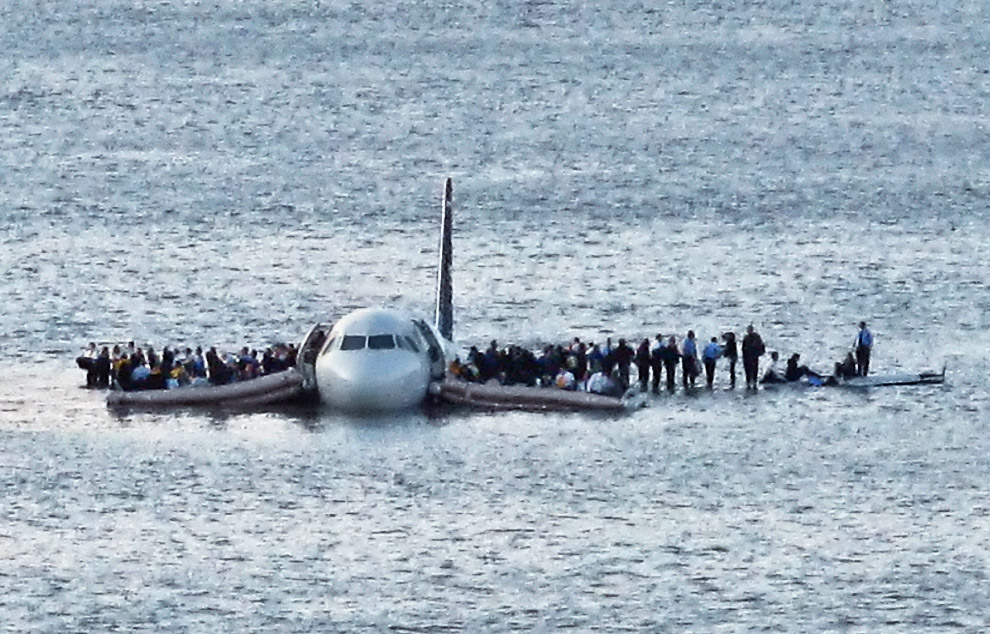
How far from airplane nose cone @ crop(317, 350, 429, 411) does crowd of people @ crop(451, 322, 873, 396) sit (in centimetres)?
329

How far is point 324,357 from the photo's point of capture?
277 ft

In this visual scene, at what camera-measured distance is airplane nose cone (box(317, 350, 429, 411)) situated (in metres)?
83.1

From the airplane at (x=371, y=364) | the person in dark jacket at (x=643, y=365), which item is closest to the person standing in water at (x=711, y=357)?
the person in dark jacket at (x=643, y=365)

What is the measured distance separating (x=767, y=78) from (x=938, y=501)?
4909 inches

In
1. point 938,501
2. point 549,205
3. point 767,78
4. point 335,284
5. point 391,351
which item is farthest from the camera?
point 767,78

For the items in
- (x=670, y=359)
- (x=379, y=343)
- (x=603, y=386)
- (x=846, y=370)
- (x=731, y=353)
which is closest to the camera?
(x=379, y=343)

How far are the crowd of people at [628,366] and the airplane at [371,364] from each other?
2.02 m

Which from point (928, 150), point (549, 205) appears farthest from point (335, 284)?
point (928, 150)

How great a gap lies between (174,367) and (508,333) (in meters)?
16.4

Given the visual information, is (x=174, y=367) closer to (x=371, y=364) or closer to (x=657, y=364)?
(x=371, y=364)

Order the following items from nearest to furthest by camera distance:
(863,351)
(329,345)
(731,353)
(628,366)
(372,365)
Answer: (372,365)
(329,345)
(628,366)
(731,353)
(863,351)

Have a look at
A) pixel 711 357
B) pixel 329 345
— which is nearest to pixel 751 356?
pixel 711 357

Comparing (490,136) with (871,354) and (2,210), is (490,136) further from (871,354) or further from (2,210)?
(871,354)

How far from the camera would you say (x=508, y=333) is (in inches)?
3979
